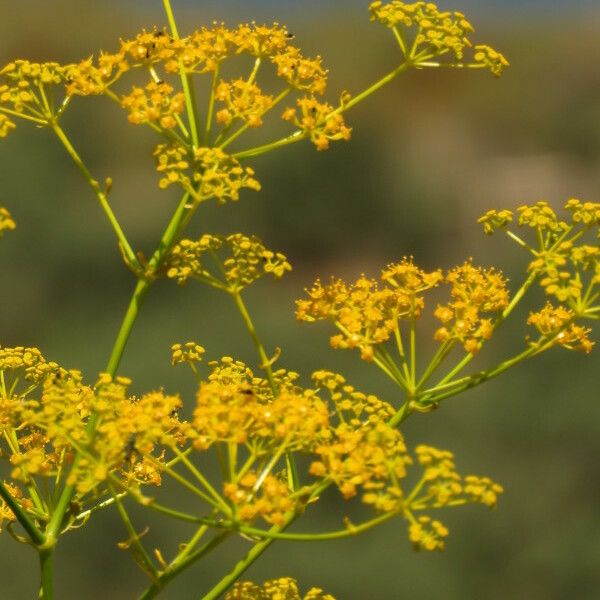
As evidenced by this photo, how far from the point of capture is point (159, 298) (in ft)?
44.6

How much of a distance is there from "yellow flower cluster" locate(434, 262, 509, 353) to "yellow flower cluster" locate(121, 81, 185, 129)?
64cm

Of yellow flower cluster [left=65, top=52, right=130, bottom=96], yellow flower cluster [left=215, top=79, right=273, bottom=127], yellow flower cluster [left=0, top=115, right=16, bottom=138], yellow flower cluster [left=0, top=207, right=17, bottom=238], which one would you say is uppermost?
yellow flower cluster [left=65, top=52, right=130, bottom=96]

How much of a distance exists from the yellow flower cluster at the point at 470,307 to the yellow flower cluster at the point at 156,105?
0.64m

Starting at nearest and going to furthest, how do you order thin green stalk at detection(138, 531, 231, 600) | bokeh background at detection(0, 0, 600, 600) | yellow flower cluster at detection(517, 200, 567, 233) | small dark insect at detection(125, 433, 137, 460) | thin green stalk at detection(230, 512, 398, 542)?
thin green stalk at detection(230, 512, 398, 542), small dark insect at detection(125, 433, 137, 460), thin green stalk at detection(138, 531, 231, 600), yellow flower cluster at detection(517, 200, 567, 233), bokeh background at detection(0, 0, 600, 600)

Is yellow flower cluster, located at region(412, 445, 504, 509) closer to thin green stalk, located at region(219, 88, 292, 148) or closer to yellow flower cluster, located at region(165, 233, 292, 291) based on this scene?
yellow flower cluster, located at region(165, 233, 292, 291)

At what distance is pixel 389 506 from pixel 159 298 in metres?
11.7

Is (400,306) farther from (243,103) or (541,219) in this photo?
(243,103)

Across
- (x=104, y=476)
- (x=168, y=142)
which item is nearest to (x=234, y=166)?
(x=168, y=142)

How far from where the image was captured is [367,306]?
8.25 feet

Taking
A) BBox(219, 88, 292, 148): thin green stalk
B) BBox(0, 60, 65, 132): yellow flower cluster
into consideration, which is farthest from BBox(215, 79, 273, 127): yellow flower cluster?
BBox(0, 60, 65, 132): yellow flower cluster

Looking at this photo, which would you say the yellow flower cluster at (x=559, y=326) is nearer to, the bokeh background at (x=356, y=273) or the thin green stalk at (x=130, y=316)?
the thin green stalk at (x=130, y=316)

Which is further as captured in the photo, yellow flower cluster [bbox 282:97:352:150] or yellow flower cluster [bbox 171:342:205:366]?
yellow flower cluster [bbox 171:342:205:366]

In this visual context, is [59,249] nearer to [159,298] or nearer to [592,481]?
[159,298]

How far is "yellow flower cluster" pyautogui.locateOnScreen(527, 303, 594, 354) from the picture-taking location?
2.55 metres
